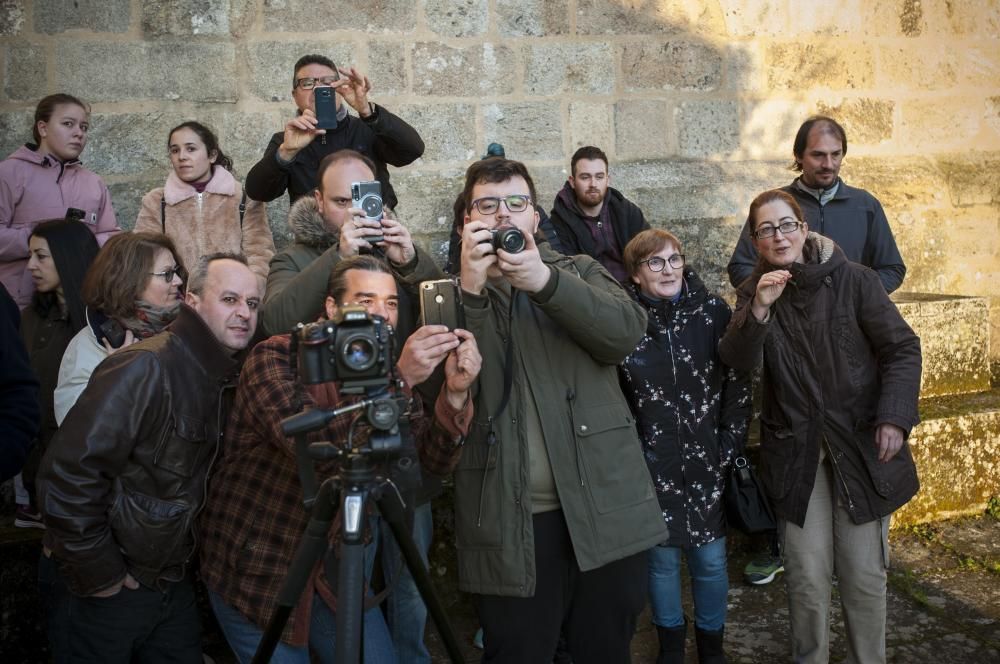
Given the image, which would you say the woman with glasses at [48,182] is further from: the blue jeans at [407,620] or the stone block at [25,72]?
the blue jeans at [407,620]

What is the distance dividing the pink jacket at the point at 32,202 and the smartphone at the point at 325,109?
46.7 inches

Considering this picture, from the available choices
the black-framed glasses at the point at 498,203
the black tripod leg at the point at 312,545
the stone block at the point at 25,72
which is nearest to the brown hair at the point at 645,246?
the black-framed glasses at the point at 498,203

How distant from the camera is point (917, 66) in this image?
598 cm

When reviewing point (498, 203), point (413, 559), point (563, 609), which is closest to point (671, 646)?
point (563, 609)

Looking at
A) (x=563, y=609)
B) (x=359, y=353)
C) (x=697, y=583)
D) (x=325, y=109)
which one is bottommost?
(x=697, y=583)

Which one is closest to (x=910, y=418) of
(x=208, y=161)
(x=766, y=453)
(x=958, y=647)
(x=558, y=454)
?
(x=766, y=453)

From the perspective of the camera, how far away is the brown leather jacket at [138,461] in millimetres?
2422

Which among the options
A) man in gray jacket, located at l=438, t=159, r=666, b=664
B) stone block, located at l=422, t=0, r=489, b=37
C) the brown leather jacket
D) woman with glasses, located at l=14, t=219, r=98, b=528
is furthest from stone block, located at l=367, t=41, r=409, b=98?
the brown leather jacket

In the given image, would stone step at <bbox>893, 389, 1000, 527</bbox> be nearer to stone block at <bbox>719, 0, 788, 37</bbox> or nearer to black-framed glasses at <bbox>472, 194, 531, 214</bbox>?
stone block at <bbox>719, 0, 788, 37</bbox>

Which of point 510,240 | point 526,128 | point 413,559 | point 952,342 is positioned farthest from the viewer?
point 526,128

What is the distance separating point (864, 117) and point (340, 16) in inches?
127

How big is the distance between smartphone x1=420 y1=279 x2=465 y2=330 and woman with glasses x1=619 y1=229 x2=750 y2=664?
101 centimetres

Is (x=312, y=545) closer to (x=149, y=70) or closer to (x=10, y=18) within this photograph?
(x=149, y=70)

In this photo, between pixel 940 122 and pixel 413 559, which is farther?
pixel 940 122
